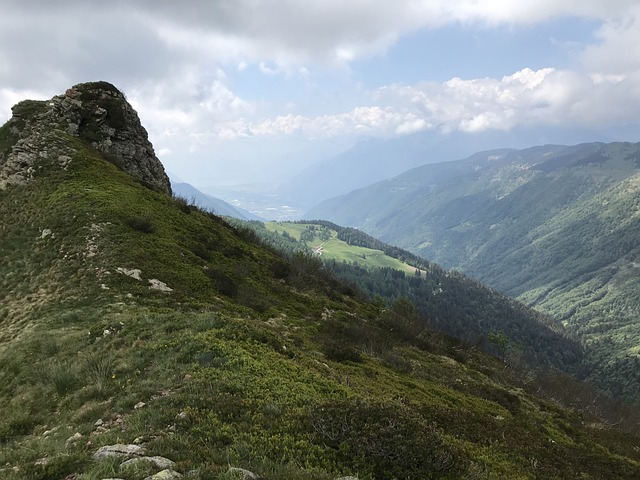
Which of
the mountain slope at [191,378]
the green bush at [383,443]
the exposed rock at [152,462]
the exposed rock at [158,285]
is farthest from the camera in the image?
the exposed rock at [158,285]

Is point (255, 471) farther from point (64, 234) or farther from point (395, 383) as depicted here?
point (64, 234)

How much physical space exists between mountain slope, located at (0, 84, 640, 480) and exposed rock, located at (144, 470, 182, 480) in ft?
1.10

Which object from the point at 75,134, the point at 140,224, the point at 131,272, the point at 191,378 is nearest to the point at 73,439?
the point at 191,378

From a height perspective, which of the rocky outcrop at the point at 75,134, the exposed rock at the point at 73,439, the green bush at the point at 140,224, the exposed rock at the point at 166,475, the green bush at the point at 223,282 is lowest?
the exposed rock at the point at 73,439

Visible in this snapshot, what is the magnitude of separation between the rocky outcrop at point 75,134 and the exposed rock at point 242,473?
4437 centimetres

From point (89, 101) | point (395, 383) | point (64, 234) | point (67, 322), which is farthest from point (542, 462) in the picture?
point (89, 101)

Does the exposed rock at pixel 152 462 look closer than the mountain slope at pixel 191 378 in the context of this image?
Yes

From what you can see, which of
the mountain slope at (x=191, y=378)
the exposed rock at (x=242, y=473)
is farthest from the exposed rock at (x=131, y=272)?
the exposed rock at (x=242, y=473)

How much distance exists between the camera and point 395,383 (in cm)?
2322

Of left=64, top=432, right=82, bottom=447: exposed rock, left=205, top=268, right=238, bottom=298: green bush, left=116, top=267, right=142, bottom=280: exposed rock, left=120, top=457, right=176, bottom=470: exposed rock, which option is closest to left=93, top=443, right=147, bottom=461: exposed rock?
left=120, top=457, right=176, bottom=470: exposed rock

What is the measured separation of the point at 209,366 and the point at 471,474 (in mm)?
9097

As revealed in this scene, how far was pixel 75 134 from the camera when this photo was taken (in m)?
52.5

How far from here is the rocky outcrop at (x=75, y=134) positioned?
141 ft

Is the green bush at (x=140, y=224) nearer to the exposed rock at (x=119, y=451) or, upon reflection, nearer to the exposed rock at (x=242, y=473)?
the exposed rock at (x=119, y=451)
